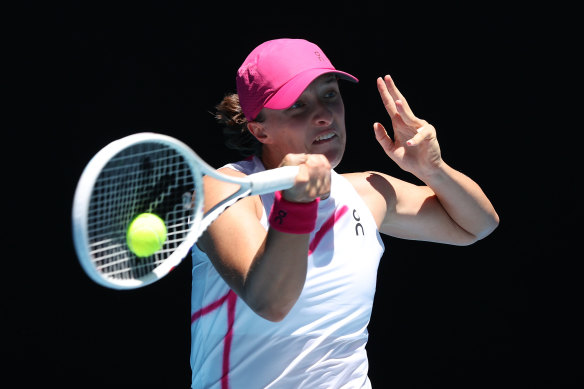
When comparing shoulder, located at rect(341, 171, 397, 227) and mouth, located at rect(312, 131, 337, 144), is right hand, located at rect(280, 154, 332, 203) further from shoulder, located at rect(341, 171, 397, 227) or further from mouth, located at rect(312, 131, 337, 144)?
shoulder, located at rect(341, 171, 397, 227)

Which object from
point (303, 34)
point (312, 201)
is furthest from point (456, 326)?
point (312, 201)

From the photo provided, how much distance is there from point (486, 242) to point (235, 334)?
1732mm

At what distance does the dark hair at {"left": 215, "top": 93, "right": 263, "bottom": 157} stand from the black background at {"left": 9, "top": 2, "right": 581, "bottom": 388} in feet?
2.72

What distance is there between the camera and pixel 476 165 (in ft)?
11.6

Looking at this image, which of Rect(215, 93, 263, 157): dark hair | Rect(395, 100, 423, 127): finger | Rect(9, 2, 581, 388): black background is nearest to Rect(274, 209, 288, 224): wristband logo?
Rect(215, 93, 263, 157): dark hair

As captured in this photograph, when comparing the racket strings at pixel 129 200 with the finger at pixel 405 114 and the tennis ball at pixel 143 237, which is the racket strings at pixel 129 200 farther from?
the finger at pixel 405 114

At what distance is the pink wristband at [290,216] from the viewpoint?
1749 mm

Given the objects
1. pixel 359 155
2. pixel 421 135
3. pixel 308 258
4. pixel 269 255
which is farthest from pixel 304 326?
pixel 359 155

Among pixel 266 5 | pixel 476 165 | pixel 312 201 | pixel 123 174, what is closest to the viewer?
pixel 123 174

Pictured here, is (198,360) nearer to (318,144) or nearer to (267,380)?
(267,380)

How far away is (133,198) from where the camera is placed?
65.3 inches

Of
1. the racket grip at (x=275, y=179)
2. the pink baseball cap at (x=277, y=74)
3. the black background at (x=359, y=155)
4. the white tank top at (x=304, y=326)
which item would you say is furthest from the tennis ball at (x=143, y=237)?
the black background at (x=359, y=155)

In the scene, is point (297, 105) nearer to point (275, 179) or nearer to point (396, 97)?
point (396, 97)

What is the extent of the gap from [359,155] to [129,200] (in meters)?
1.96
